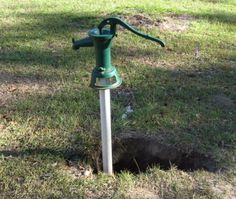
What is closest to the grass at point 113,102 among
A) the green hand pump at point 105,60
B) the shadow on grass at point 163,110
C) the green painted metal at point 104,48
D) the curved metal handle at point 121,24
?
the shadow on grass at point 163,110

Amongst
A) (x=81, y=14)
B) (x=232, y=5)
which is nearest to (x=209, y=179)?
(x=81, y=14)

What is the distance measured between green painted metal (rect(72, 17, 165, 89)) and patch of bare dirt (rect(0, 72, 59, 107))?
4.63ft

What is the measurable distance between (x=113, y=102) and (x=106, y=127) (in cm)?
100

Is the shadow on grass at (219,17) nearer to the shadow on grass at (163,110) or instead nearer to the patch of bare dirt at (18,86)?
the shadow on grass at (163,110)

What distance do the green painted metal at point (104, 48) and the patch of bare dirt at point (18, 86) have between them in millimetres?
1412

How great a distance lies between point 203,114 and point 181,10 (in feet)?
10.5

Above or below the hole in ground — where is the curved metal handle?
above

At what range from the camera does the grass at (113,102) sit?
252 cm

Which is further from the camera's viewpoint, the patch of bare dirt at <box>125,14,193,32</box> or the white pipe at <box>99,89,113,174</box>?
the patch of bare dirt at <box>125,14,193,32</box>

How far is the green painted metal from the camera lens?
213 centimetres

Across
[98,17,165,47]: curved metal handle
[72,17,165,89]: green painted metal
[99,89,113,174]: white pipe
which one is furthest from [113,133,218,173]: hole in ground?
[98,17,165,47]: curved metal handle

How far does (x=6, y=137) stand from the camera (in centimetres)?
294

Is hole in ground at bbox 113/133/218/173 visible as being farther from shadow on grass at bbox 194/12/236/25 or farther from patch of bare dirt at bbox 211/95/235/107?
shadow on grass at bbox 194/12/236/25

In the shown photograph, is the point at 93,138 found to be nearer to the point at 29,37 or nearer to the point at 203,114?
the point at 203,114
